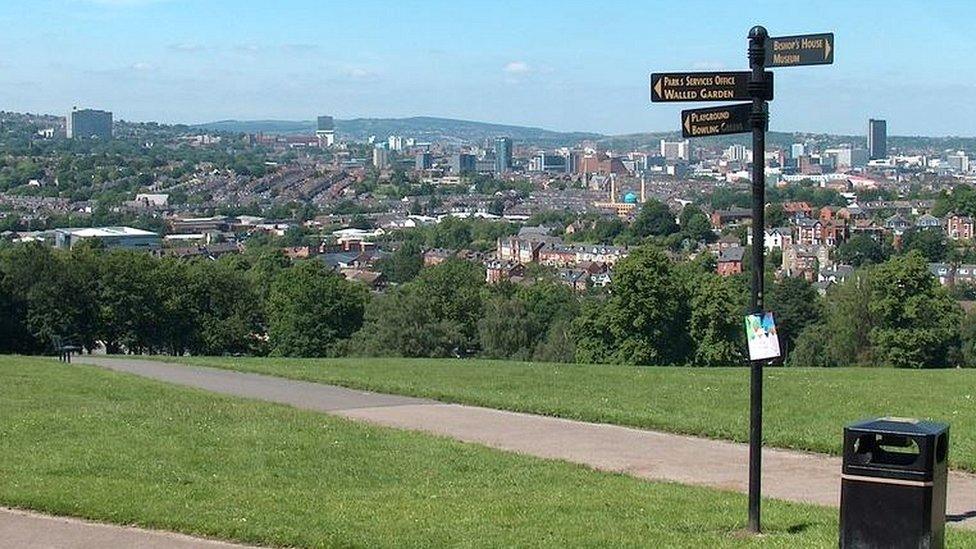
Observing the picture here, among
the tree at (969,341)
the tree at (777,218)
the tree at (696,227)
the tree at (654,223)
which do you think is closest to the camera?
the tree at (969,341)

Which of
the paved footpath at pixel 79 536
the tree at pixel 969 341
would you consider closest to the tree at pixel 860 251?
the tree at pixel 969 341

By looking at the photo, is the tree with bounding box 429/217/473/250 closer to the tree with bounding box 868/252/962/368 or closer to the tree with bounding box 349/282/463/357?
the tree with bounding box 349/282/463/357

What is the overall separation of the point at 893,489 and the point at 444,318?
→ 170 feet

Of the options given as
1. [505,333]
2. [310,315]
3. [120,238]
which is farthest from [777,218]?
[505,333]

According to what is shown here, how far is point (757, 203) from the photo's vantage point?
32.2 feet

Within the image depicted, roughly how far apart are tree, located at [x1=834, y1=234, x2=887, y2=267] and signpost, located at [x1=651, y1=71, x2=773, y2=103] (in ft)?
436

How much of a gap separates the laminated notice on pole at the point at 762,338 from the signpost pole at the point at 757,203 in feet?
0.26

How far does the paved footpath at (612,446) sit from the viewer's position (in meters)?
12.5

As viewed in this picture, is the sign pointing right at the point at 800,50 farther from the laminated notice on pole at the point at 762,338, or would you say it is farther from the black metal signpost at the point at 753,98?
the laminated notice on pole at the point at 762,338

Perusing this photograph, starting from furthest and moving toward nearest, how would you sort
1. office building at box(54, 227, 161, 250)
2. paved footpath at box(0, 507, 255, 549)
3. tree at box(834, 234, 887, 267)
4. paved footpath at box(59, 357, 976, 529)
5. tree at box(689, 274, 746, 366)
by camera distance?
office building at box(54, 227, 161, 250), tree at box(834, 234, 887, 267), tree at box(689, 274, 746, 366), paved footpath at box(59, 357, 976, 529), paved footpath at box(0, 507, 255, 549)

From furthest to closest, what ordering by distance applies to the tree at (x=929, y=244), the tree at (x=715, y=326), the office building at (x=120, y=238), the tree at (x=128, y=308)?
1. the office building at (x=120, y=238)
2. the tree at (x=929, y=244)
3. the tree at (x=128, y=308)
4. the tree at (x=715, y=326)

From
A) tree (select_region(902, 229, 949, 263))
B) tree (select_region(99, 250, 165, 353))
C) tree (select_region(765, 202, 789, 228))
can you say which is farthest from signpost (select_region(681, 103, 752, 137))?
tree (select_region(765, 202, 789, 228))

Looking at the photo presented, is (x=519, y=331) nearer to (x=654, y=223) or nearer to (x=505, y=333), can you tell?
(x=505, y=333)

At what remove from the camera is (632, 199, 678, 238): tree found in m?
180
